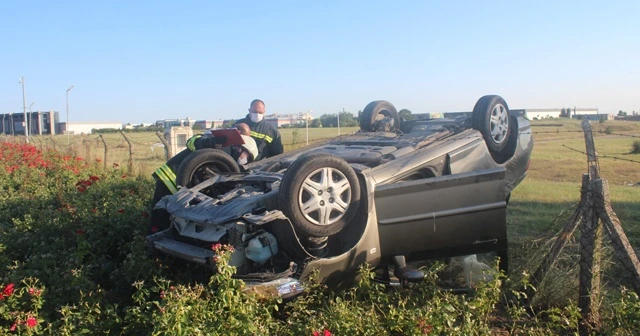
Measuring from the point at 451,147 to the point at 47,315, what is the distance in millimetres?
3578

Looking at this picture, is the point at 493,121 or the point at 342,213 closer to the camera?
the point at 342,213

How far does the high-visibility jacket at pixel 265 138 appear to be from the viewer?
724 centimetres

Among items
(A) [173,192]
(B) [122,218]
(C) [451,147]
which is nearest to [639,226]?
(C) [451,147]

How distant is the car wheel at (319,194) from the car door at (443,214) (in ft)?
0.88

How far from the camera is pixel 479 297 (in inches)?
160

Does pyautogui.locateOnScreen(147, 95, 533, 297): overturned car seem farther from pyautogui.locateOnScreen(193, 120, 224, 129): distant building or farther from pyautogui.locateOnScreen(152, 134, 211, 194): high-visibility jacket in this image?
pyautogui.locateOnScreen(193, 120, 224, 129): distant building

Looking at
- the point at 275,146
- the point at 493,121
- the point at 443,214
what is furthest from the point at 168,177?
the point at 493,121

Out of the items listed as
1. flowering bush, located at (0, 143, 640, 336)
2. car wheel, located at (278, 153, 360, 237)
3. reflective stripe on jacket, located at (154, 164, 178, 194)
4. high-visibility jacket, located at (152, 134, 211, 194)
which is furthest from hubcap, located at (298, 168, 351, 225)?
reflective stripe on jacket, located at (154, 164, 178, 194)

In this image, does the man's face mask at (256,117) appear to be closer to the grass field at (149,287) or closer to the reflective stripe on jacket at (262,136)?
the reflective stripe on jacket at (262,136)

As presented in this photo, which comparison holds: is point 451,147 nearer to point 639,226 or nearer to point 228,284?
point 228,284

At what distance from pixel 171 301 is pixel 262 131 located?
12.6 feet

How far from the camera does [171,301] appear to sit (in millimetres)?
3730

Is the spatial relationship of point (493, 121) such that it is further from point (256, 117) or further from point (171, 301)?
point (171, 301)

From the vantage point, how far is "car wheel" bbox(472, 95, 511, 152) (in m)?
5.93
